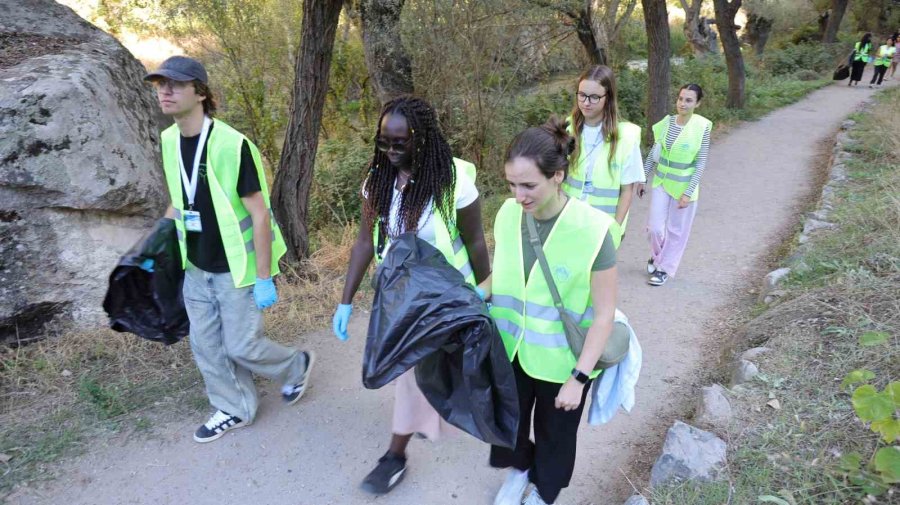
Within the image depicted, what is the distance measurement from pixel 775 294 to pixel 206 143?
4.12 m

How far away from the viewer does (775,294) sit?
4.52 metres

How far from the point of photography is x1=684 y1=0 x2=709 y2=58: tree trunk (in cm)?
2004

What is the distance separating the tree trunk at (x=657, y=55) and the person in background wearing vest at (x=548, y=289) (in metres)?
8.63

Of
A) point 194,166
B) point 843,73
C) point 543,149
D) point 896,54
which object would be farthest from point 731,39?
point 194,166

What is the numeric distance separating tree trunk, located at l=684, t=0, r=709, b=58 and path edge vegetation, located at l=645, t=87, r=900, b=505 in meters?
17.4

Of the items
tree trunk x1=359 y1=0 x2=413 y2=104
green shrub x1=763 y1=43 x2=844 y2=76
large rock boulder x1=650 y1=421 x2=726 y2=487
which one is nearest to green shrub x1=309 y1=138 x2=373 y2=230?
tree trunk x1=359 y1=0 x2=413 y2=104

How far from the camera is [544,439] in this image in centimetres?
251

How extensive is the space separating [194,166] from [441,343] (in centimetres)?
159

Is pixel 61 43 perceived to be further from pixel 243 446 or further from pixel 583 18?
pixel 583 18

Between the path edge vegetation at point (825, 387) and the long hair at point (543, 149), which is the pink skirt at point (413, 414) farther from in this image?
the long hair at point (543, 149)

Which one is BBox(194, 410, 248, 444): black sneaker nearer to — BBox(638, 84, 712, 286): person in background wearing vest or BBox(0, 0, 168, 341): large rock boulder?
BBox(0, 0, 168, 341): large rock boulder

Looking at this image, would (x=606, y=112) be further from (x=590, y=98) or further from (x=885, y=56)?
(x=885, y=56)

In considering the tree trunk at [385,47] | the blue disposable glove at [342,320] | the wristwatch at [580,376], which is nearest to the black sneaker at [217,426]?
the blue disposable glove at [342,320]

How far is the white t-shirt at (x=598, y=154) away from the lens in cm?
397
